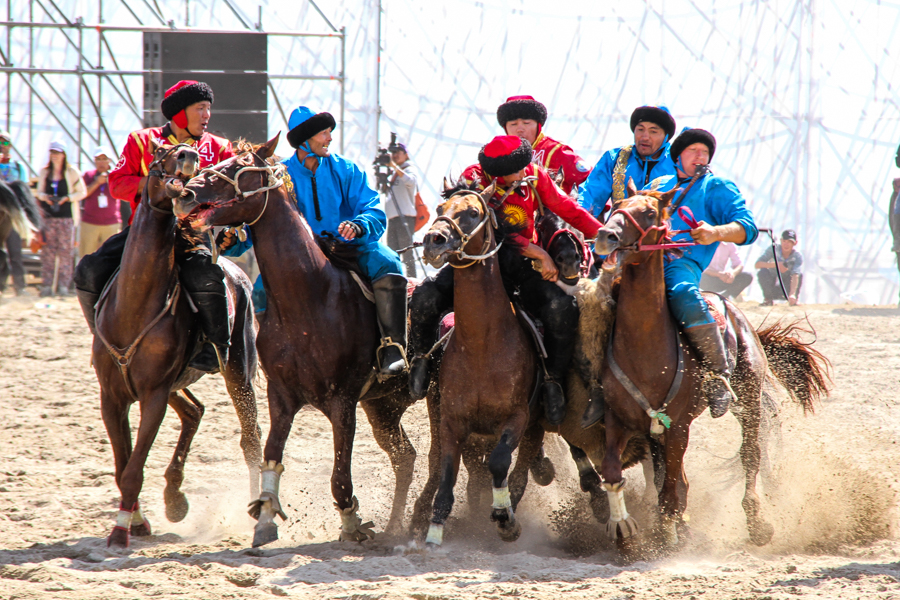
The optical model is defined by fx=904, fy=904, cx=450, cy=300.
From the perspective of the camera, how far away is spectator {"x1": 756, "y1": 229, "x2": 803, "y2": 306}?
12523 mm

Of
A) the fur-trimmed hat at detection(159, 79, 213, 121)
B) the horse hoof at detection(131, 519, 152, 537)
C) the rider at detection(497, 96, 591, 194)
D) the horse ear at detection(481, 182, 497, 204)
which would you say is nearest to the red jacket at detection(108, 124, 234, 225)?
the fur-trimmed hat at detection(159, 79, 213, 121)

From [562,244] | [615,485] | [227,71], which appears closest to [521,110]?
[562,244]

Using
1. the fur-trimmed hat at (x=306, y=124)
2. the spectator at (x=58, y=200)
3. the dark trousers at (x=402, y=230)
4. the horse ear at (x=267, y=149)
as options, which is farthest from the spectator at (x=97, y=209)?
the horse ear at (x=267, y=149)

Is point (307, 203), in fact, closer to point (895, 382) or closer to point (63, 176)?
point (895, 382)

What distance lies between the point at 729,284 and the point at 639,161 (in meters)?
7.51

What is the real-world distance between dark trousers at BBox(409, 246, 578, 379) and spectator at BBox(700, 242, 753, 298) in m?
8.05

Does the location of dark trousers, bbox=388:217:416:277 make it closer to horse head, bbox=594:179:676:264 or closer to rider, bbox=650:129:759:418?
rider, bbox=650:129:759:418

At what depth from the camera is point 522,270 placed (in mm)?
4887

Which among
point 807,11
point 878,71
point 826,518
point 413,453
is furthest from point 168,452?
point 878,71

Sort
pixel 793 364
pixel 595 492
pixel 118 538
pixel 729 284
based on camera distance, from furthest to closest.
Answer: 1. pixel 729 284
2. pixel 793 364
3. pixel 595 492
4. pixel 118 538

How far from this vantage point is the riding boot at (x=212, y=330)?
16.7 ft

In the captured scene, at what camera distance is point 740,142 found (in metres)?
15.4

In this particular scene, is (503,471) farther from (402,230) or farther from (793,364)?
(402,230)

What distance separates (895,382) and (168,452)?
657 centimetres
